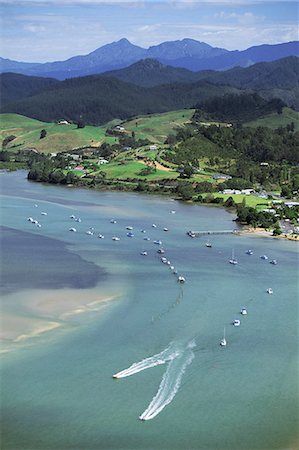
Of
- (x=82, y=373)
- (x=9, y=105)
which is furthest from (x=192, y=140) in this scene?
(x=9, y=105)

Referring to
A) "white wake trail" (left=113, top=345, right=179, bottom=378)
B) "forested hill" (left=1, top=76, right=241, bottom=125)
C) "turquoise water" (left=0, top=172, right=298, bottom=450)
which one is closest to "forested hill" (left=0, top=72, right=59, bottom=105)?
A: "forested hill" (left=1, top=76, right=241, bottom=125)

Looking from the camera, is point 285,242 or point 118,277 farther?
point 285,242

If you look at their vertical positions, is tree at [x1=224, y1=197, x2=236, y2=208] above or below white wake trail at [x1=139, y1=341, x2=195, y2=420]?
above

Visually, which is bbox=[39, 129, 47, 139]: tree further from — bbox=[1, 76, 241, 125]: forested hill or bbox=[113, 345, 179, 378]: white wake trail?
bbox=[113, 345, 179, 378]: white wake trail

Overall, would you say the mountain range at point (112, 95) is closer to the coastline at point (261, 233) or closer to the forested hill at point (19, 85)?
the forested hill at point (19, 85)

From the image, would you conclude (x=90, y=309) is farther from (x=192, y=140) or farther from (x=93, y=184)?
(x=192, y=140)

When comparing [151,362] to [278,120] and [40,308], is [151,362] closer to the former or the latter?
[40,308]

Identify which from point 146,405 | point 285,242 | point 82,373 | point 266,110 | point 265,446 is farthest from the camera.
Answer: point 266,110
